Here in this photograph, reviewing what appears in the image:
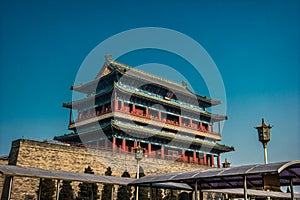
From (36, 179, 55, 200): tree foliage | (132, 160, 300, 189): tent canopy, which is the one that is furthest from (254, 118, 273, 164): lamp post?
(36, 179, 55, 200): tree foliage

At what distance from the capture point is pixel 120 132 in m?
38.0

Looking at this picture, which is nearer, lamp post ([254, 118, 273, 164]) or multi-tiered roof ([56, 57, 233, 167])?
lamp post ([254, 118, 273, 164])

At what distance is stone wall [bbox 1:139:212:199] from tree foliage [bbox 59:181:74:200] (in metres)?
2.24

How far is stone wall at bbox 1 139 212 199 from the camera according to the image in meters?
26.2

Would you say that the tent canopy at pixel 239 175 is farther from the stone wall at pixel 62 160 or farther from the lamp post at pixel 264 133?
the stone wall at pixel 62 160

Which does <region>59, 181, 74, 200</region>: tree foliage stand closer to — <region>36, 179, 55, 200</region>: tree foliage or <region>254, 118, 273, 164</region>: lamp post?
<region>36, 179, 55, 200</region>: tree foliage

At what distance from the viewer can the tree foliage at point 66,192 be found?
2556 cm

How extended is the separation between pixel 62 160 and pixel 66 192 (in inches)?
155

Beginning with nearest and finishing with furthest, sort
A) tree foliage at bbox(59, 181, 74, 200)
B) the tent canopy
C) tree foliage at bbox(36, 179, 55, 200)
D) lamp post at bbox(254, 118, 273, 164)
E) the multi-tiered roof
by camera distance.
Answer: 1. the tent canopy
2. lamp post at bbox(254, 118, 273, 164)
3. tree foliage at bbox(36, 179, 55, 200)
4. tree foliage at bbox(59, 181, 74, 200)
5. the multi-tiered roof

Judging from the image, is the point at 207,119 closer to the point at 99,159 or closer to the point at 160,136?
the point at 160,136

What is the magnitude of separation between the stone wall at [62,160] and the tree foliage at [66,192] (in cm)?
224

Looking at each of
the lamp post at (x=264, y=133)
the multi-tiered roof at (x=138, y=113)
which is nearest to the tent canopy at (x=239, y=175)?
the lamp post at (x=264, y=133)

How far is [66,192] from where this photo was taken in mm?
25641

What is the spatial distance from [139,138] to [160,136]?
2681 millimetres
